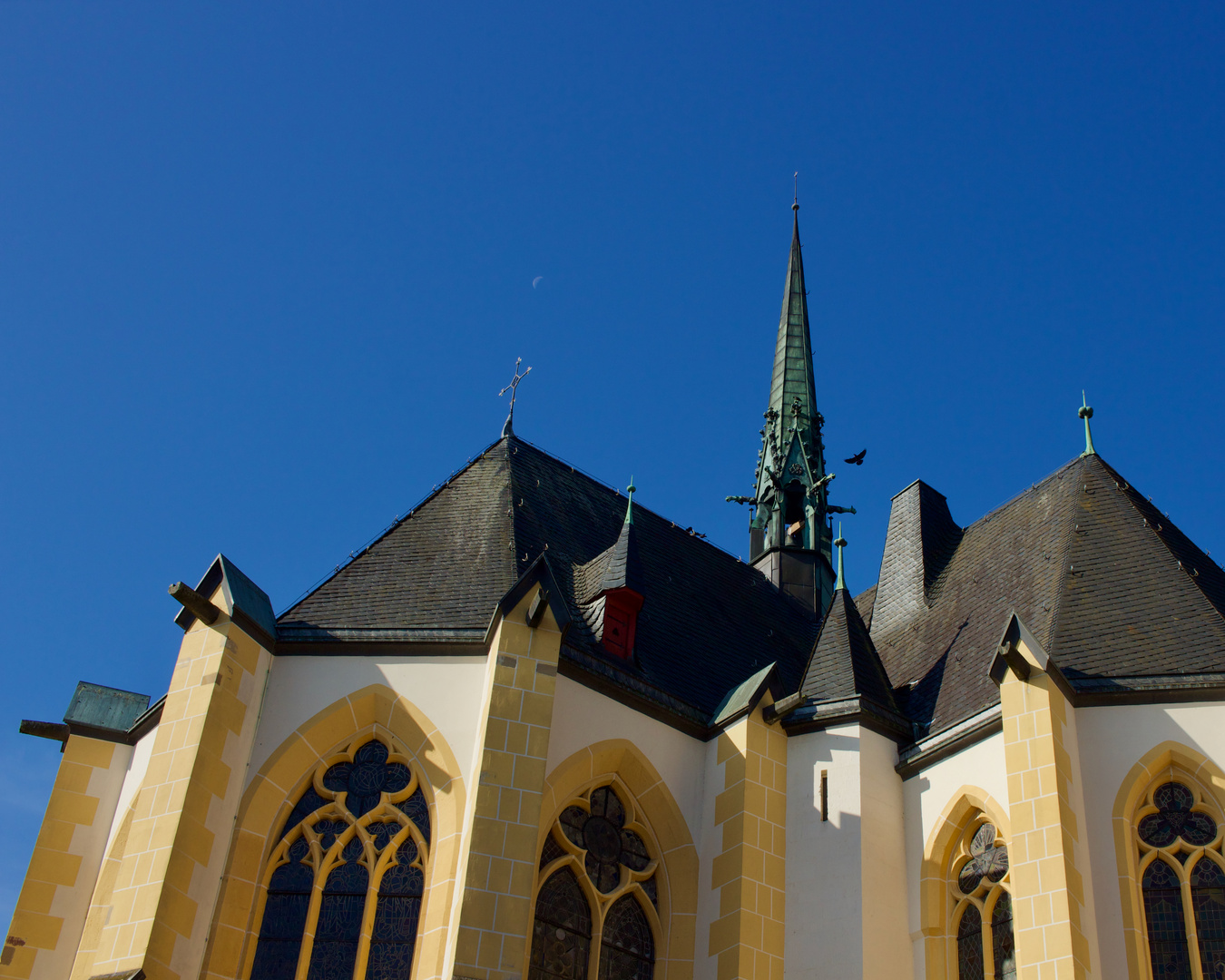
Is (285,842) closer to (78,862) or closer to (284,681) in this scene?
(284,681)

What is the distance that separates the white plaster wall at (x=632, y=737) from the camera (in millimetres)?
15519

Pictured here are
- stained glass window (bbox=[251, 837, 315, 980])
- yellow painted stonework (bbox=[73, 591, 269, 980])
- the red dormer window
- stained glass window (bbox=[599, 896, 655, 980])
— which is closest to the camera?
yellow painted stonework (bbox=[73, 591, 269, 980])

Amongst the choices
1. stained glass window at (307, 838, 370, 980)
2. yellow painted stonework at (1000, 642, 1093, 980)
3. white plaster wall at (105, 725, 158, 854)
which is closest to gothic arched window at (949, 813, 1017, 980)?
yellow painted stonework at (1000, 642, 1093, 980)

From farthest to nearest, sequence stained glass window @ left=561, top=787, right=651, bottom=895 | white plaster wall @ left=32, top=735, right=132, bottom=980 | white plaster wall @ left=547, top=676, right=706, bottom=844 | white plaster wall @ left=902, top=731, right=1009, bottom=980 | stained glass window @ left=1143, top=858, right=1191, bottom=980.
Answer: white plaster wall @ left=547, top=676, right=706, bottom=844 < white plaster wall @ left=32, top=735, right=132, bottom=980 < stained glass window @ left=561, top=787, right=651, bottom=895 < white plaster wall @ left=902, top=731, right=1009, bottom=980 < stained glass window @ left=1143, top=858, right=1191, bottom=980

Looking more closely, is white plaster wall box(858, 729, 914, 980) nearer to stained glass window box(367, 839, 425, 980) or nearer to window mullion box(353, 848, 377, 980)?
stained glass window box(367, 839, 425, 980)

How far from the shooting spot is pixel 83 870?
1606cm

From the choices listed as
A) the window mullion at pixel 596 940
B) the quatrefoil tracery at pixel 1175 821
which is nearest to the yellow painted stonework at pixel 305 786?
the window mullion at pixel 596 940

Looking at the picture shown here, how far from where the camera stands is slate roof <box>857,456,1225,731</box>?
15.7 m

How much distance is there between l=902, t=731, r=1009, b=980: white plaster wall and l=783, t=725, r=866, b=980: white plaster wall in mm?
664

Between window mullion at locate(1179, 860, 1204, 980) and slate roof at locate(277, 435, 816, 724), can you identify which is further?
slate roof at locate(277, 435, 816, 724)

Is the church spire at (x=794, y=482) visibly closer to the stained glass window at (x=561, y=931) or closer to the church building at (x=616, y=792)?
the church building at (x=616, y=792)

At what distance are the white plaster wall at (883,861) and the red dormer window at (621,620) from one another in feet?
10.1

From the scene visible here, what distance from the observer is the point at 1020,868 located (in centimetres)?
1345

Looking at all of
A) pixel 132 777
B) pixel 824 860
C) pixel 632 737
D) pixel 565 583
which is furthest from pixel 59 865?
pixel 824 860
